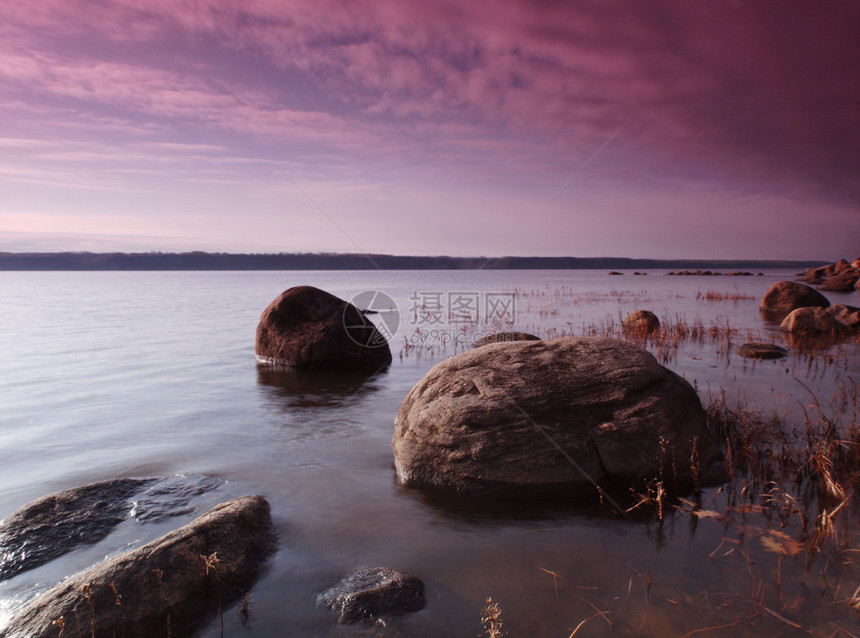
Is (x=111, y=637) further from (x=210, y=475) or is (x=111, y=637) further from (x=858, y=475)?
(x=858, y=475)

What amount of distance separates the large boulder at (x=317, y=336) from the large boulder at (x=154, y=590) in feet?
29.9

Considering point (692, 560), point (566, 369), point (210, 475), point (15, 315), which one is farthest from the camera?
point (15, 315)

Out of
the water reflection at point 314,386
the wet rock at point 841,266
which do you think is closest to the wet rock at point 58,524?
the water reflection at point 314,386

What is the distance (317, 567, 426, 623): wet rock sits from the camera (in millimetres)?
4109

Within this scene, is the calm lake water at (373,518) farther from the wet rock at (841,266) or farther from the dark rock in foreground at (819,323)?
the wet rock at (841,266)

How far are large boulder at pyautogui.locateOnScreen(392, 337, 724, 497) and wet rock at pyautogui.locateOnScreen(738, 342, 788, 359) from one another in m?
9.61

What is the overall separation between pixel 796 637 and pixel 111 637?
5089mm

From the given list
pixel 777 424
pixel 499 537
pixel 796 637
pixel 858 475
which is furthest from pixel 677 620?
pixel 777 424

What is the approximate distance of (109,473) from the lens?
738cm

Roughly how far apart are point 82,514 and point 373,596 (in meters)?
3.68

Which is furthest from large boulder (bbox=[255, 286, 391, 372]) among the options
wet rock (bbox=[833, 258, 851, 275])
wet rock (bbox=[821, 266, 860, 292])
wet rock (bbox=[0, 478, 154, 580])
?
wet rock (bbox=[833, 258, 851, 275])
